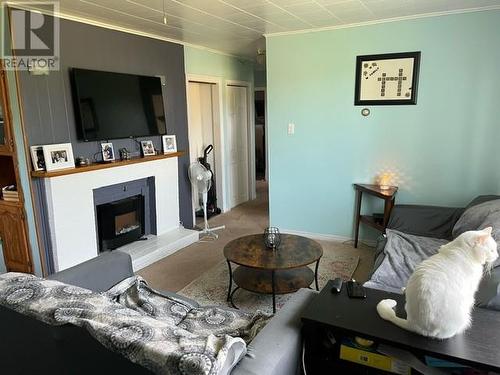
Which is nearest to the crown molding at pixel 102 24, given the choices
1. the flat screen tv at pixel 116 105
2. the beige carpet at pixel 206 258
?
the flat screen tv at pixel 116 105

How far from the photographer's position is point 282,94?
421 centimetres

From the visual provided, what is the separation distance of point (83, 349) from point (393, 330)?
3.72ft

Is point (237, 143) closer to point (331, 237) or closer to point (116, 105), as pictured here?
point (331, 237)

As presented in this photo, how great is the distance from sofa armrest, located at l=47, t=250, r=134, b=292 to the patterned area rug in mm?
884

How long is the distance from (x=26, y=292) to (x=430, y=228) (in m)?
3.12

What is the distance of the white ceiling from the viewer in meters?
2.85

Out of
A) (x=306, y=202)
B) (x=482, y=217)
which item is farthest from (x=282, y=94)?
(x=482, y=217)

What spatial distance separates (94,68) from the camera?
3398 mm

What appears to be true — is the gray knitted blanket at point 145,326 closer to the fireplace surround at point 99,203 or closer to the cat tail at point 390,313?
the cat tail at point 390,313

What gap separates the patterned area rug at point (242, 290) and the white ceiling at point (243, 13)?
2.34 meters

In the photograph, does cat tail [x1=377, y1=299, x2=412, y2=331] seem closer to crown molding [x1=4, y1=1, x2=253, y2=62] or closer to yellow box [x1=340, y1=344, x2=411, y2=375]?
yellow box [x1=340, y1=344, x2=411, y2=375]

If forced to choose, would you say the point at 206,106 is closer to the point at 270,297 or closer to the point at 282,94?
the point at 282,94

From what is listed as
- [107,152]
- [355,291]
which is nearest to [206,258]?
[107,152]

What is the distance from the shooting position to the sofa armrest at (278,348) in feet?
3.99
